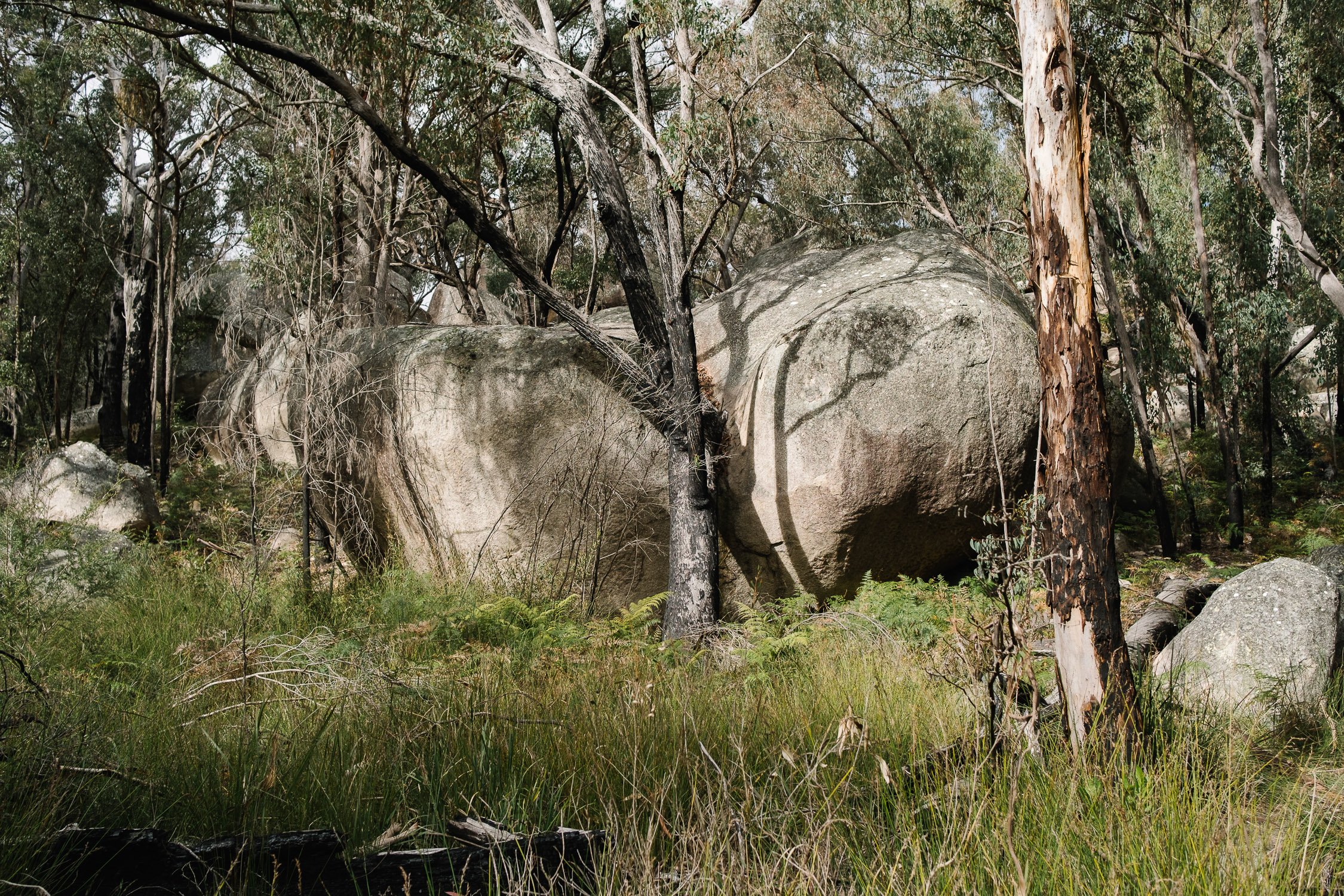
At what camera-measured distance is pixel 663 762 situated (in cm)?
430

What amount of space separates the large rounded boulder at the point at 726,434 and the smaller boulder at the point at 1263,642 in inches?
103

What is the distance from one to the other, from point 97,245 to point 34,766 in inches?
834

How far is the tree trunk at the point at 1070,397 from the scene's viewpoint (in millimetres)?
4305

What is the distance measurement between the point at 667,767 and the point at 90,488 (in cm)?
1057

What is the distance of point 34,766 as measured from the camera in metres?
3.76

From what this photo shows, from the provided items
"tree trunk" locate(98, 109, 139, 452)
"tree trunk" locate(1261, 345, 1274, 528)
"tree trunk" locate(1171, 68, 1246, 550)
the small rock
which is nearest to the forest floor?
the small rock

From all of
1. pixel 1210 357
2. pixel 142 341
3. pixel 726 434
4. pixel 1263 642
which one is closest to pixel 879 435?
pixel 726 434

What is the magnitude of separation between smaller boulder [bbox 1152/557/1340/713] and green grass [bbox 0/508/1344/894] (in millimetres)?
380

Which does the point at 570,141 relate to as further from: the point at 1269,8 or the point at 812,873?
the point at 812,873

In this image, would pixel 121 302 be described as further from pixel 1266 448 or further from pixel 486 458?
pixel 1266 448

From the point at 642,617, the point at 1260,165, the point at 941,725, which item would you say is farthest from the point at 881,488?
the point at 1260,165

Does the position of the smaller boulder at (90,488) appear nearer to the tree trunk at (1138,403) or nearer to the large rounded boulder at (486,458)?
the large rounded boulder at (486,458)

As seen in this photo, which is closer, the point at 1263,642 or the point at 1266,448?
the point at 1263,642

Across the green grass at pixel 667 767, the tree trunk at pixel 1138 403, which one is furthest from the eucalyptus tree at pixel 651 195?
the tree trunk at pixel 1138 403
